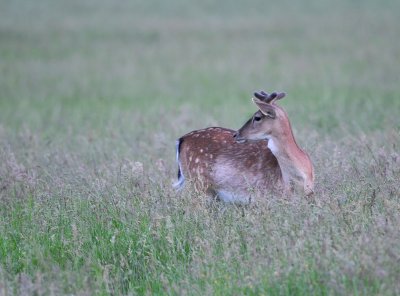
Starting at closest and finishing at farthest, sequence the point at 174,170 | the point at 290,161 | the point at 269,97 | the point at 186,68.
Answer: the point at 290,161 → the point at 269,97 → the point at 174,170 → the point at 186,68

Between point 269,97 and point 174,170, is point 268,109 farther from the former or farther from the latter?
point 174,170

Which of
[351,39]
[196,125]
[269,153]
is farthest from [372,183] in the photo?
[351,39]

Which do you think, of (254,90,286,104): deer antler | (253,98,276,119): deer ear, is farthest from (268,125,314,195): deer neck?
(254,90,286,104): deer antler

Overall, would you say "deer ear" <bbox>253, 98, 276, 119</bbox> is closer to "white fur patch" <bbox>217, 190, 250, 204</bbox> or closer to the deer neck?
the deer neck

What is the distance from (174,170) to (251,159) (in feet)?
→ 5.64

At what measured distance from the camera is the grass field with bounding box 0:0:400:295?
577cm

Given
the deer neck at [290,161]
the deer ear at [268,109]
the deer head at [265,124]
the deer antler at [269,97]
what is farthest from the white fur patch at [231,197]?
the deer antler at [269,97]

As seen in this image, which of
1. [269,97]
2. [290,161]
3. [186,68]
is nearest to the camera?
[290,161]

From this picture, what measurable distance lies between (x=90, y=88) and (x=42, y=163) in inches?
445

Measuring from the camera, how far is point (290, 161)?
763cm

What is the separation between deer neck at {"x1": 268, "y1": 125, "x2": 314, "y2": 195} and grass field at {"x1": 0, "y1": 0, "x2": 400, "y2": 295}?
0.19 m

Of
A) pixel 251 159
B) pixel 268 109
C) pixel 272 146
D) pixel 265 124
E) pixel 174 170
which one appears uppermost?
pixel 268 109

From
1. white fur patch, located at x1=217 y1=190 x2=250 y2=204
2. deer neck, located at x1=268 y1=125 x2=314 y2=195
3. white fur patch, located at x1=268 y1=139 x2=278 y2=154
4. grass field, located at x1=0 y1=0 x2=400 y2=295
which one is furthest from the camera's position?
white fur patch, located at x1=217 y1=190 x2=250 y2=204

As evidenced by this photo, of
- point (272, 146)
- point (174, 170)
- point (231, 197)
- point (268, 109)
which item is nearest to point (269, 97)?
point (268, 109)
